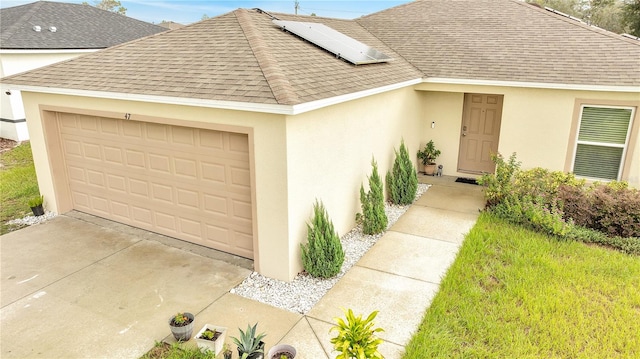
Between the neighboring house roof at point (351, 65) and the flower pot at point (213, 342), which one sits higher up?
the neighboring house roof at point (351, 65)

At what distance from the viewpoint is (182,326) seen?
5.23 meters

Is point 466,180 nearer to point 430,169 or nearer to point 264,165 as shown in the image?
point 430,169

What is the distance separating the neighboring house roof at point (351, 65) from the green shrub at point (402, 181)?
73.6 inches

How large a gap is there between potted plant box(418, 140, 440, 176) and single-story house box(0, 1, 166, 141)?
13.0 m

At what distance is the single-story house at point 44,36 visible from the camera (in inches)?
614

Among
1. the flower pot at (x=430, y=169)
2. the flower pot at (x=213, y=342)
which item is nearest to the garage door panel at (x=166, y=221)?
the flower pot at (x=213, y=342)

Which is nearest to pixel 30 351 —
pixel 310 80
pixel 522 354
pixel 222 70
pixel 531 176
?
pixel 222 70

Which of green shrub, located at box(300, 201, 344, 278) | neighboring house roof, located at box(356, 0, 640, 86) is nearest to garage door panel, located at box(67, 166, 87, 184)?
green shrub, located at box(300, 201, 344, 278)

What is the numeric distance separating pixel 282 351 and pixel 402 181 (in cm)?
609

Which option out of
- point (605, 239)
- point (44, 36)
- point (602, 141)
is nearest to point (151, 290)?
point (605, 239)

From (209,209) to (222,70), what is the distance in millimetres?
2488

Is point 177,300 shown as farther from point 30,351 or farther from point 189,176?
point 189,176

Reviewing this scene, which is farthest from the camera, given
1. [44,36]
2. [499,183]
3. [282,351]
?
[44,36]

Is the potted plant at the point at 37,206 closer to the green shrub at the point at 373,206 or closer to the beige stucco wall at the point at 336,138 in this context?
the beige stucco wall at the point at 336,138
